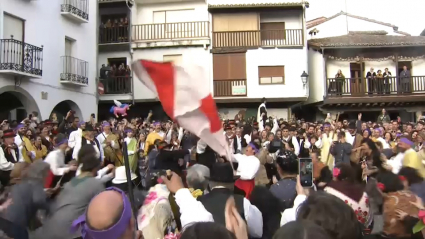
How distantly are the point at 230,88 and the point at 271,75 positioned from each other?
2.24 metres

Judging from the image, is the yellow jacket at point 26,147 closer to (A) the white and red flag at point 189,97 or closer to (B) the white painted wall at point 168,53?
(A) the white and red flag at point 189,97

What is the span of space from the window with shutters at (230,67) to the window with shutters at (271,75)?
36.0 inches

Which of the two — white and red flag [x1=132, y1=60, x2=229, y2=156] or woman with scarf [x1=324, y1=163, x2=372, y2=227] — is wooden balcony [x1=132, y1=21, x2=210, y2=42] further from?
white and red flag [x1=132, y1=60, x2=229, y2=156]

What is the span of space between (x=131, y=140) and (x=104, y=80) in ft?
42.2

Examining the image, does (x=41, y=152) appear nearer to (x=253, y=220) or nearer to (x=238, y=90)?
(x=253, y=220)

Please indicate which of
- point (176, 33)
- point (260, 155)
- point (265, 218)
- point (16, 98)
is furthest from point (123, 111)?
point (265, 218)

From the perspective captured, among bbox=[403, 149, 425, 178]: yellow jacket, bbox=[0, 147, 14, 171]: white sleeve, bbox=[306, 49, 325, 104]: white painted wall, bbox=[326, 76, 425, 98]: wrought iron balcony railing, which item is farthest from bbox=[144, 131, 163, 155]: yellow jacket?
bbox=[306, 49, 325, 104]: white painted wall

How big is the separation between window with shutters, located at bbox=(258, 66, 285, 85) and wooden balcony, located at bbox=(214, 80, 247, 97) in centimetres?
98

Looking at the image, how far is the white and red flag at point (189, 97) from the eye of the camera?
3.36 metres

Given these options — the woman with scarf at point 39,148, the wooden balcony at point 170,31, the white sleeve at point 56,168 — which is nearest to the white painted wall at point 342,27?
the wooden balcony at point 170,31

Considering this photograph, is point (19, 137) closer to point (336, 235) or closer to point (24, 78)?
point (24, 78)

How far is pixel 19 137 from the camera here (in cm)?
928

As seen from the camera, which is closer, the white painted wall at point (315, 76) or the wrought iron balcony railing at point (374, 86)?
the wrought iron balcony railing at point (374, 86)

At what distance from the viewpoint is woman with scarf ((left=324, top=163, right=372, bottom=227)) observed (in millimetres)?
4090
